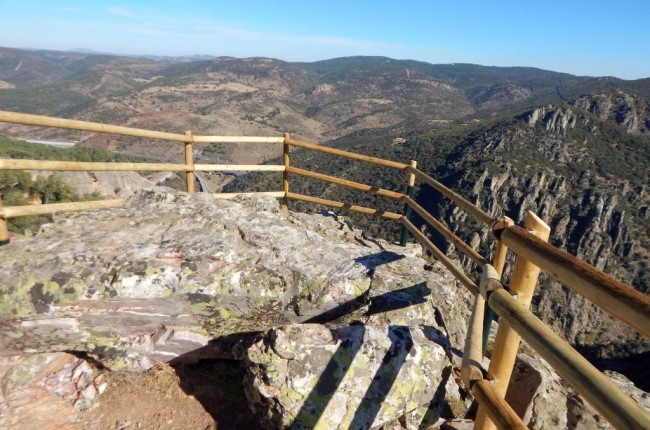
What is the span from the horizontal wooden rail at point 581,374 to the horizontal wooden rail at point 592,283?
20 cm

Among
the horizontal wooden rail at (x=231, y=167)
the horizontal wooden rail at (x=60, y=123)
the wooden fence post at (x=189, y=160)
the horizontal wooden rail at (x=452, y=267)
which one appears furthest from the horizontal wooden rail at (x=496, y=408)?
the wooden fence post at (x=189, y=160)

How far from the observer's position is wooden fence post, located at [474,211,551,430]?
2152 mm

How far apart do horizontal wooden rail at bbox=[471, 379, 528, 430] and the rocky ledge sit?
1243 millimetres

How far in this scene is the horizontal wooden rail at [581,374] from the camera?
114 cm

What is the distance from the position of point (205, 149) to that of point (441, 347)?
126054 mm

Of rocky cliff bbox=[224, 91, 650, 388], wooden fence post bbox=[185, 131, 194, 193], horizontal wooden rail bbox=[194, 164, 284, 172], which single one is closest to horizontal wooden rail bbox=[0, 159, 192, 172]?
wooden fence post bbox=[185, 131, 194, 193]

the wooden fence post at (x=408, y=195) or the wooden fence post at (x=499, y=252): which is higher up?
the wooden fence post at (x=499, y=252)

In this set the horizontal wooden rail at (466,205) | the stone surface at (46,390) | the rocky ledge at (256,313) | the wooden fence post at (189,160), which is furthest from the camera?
the wooden fence post at (189,160)

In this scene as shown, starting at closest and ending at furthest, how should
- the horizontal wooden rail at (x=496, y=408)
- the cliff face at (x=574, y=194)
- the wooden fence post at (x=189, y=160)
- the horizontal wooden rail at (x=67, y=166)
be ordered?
1. the horizontal wooden rail at (x=496, y=408)
2. the horizontal wooden rail at (x=67, y=166)
3. the wooden fence post at (x=189, y=160)
4. the cliff face at (x=574, y=194)

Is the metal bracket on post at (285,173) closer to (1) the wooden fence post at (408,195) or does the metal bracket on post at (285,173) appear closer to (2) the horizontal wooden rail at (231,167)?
(2) the horizontal wooden rail at (231,167)

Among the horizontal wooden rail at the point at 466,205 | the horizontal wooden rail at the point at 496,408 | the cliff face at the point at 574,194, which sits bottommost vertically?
the cliff face at the point at 574,194

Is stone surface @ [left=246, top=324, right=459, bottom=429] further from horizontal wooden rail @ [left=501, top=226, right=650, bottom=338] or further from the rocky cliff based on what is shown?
the rocky cliff

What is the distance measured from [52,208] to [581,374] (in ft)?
17.3

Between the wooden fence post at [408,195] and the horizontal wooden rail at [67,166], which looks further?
the wooden fence post at [408,195]
